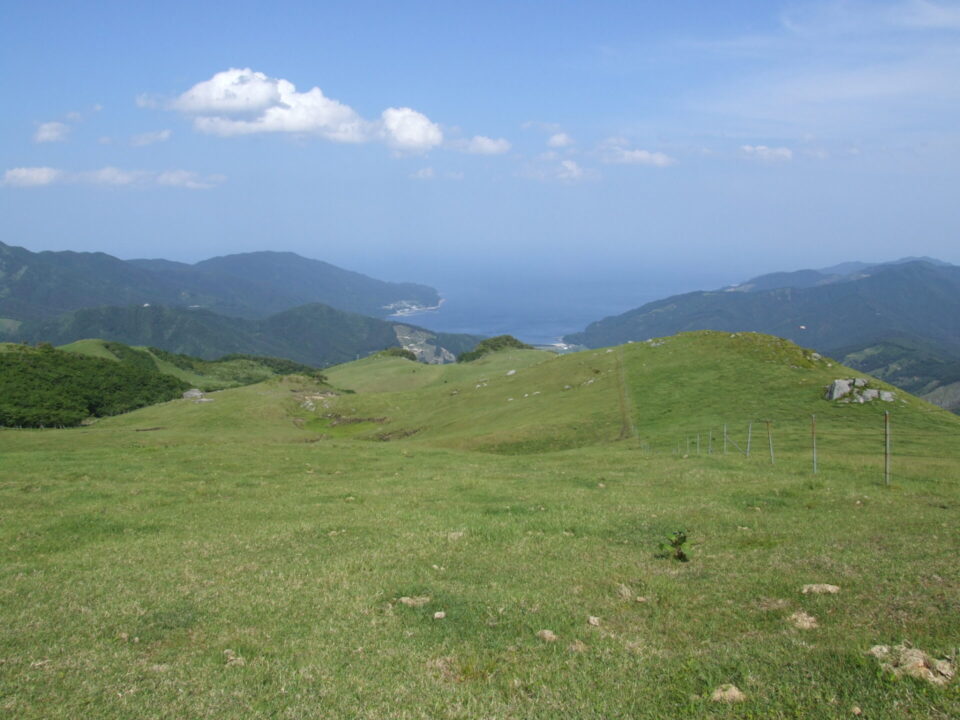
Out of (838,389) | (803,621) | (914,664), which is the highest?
(914,664)

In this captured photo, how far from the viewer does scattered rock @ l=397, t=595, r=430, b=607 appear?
41.1ft

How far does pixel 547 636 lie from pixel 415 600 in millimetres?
3315

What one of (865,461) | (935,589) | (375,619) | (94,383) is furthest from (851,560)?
(94,383)

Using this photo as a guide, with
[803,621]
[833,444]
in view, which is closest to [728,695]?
[803,621]

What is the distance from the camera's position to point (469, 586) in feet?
44.0

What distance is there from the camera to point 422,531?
60.3 feet

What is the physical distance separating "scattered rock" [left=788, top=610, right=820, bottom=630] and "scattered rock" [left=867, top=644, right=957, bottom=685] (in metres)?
1.41

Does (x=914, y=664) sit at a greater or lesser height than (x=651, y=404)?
greater

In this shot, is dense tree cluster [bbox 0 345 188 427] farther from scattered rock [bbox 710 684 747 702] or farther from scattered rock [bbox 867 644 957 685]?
scattered rock [bbox 867 644 957 685]

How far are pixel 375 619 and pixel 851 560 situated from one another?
10498 millimetres

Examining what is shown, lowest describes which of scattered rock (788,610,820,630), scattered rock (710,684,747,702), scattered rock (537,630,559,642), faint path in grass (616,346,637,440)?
faint path in grass (616,346,637,440)

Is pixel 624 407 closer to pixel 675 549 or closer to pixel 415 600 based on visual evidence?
pixel 675 549

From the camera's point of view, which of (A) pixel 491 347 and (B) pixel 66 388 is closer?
(B) pixel 66 388

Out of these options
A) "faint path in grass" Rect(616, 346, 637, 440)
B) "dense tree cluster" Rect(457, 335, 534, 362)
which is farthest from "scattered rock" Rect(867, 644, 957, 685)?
"dense tree cluster" Rect(457, 335, 534, 362)
